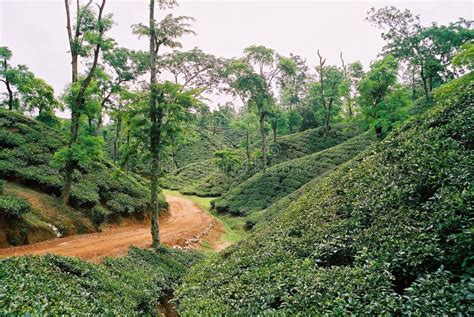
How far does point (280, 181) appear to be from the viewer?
3444 centimetres

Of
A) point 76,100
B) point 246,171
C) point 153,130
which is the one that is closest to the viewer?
point 153,130

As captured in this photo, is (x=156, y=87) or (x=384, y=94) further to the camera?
(x=384, y=94)

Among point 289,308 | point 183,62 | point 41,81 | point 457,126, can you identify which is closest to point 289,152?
point 183,62

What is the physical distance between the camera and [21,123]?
74.0 ft

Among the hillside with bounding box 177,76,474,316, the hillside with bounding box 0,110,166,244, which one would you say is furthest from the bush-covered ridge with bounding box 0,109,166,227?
the hillside with bounding box 177,76,474,316

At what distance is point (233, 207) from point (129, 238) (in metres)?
15.6

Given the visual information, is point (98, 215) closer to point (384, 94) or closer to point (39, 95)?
point (39, 95)

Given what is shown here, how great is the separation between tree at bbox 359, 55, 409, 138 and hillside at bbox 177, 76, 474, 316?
18955 mm

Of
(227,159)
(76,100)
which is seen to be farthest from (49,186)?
(227,159)

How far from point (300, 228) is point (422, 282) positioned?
204 inches

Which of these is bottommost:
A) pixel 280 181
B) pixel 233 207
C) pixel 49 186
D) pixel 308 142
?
pixel 233 207

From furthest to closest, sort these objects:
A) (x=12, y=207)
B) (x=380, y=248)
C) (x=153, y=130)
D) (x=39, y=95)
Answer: (x=39, y=95), (x=153, y=130), (x=12, y=207), (x=380, y=248)

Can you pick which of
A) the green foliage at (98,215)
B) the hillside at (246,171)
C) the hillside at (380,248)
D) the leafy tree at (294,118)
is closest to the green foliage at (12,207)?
the green foliage at (98,215)

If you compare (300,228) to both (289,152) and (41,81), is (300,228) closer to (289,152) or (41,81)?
(41,81)
